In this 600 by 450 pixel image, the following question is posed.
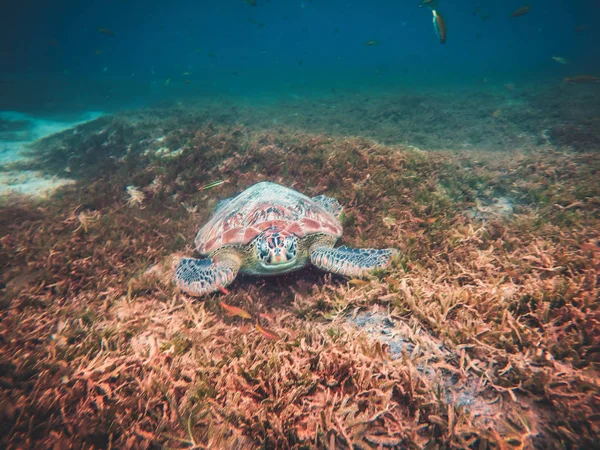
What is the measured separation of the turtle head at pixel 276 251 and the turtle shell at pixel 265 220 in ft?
0.92

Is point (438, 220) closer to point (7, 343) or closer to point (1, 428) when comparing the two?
point (1, 428)

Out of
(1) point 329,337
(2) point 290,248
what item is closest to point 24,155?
(2) point 290,248

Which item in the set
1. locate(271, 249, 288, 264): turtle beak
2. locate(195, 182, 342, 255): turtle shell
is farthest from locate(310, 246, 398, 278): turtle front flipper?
locate(195, 182, 342, 255): turtle shell

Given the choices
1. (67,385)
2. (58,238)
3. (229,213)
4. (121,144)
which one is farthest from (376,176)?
(121,144)

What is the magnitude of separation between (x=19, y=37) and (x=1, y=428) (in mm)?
81159

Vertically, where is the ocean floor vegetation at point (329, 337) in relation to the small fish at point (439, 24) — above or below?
below

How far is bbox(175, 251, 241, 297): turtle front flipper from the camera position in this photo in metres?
3.24

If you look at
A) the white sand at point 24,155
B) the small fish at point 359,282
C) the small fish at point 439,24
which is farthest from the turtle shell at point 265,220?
the white sand at point 24,155

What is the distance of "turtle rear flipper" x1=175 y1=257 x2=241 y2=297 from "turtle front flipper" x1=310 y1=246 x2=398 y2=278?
1181mm

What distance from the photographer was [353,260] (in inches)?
128

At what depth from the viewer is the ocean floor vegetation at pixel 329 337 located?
161cm

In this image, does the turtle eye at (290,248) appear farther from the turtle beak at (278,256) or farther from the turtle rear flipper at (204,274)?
the turtle rear flipper at (204,274)

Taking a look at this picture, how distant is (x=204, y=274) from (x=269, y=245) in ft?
Answer: 3.06

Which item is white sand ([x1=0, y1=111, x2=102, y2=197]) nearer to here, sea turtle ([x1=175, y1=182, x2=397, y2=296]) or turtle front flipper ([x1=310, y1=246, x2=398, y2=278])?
sea turtle ([x1=175, y1=182, x2=397, y2=296])
